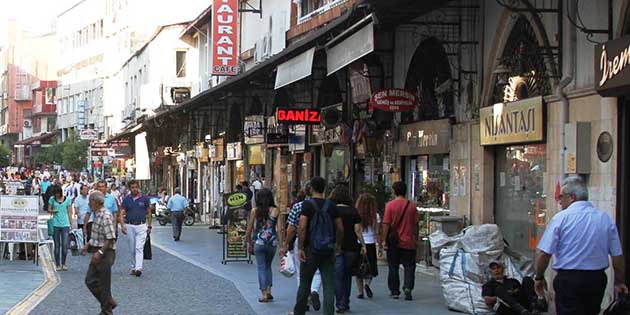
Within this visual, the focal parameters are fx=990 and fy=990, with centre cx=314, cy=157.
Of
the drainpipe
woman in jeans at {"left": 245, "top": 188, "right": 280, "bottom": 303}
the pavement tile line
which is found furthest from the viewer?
the pavement tile line

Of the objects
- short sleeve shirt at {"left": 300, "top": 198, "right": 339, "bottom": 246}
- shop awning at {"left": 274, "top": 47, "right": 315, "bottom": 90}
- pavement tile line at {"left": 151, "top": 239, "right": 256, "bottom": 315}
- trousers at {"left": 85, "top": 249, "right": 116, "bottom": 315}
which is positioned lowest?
pavement tile line at {"left": 151, "top": 239, "right": 256, "bottom": 315}

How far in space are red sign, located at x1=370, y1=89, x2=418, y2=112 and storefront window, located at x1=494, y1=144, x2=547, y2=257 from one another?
2.85 metres

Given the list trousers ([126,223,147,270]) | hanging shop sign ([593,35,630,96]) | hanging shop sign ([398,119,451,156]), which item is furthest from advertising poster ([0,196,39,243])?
hanging shop sign ([593,35,630,96])

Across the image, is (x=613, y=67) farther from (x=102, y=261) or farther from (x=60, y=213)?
(x=60, y=213)

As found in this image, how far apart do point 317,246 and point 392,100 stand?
25.9 ft

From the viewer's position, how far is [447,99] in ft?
62.4

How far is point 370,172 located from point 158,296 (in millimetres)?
A: 9472

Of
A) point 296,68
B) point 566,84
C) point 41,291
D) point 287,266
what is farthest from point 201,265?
point 566,84

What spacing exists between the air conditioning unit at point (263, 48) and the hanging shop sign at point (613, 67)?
21928 mm

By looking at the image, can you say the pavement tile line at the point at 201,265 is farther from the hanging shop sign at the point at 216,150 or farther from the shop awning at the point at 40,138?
the shop awning at the point at 40,138

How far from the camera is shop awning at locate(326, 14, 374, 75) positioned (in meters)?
15.0

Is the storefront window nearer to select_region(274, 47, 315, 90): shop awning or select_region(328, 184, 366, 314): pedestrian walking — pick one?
select_region(328, 184, 366, 314): pedestrian walking

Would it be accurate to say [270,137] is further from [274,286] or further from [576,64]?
[576,64]

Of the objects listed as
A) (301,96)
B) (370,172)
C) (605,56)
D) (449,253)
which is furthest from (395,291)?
(301,96)
